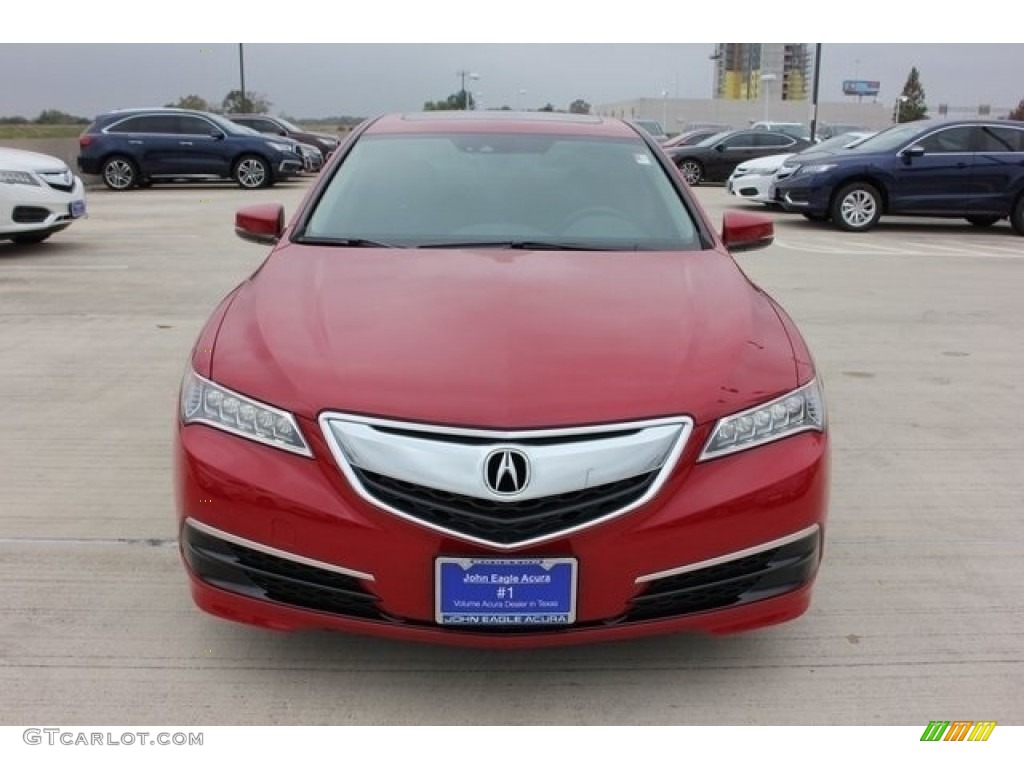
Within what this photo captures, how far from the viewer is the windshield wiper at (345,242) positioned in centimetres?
339

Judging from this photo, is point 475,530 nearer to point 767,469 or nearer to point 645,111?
point 767,469

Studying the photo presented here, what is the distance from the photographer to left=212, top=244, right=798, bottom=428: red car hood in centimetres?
238

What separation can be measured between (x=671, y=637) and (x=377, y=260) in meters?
1.52

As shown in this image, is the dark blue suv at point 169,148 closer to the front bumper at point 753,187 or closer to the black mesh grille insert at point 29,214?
the front bumper at point 753,187

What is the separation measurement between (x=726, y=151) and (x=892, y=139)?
30.1ft

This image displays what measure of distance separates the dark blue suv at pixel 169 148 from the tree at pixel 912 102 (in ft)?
229

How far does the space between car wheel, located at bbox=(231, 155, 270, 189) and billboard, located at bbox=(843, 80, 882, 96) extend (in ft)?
312

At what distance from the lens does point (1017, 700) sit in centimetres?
258

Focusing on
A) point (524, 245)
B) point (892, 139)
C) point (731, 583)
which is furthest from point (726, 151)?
point (731, 583)

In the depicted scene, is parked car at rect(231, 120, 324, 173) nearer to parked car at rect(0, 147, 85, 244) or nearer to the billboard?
parked car at rect(0, 147, 85, 244)

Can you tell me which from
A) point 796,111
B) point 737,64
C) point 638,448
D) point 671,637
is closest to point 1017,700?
point 671,637

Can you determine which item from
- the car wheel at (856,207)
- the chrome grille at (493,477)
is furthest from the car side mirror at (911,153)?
the chrome grille at (493,477)

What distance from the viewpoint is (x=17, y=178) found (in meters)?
→ 9.48

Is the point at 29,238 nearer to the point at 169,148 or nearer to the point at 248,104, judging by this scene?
the point at 169,148
